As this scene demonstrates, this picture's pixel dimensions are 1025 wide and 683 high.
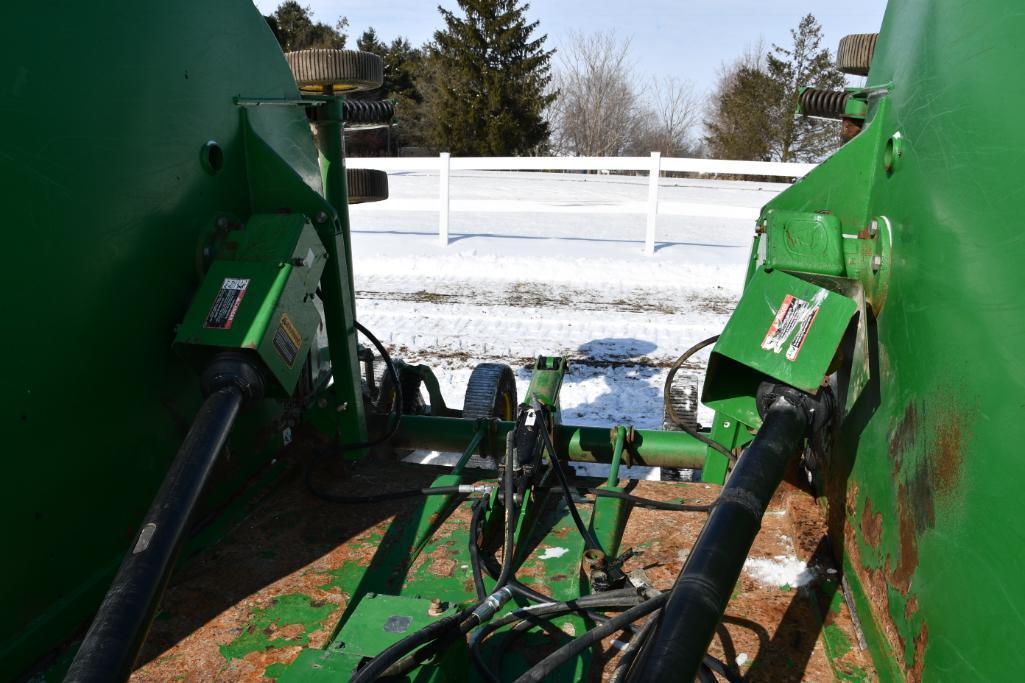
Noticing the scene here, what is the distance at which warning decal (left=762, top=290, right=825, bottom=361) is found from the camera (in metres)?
2.16

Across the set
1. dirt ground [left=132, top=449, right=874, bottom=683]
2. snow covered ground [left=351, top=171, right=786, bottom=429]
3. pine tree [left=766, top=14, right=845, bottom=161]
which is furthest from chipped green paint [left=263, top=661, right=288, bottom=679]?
pine tree [left=766, top=14, right=845, bottom=161]

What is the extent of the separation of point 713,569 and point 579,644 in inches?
13.6

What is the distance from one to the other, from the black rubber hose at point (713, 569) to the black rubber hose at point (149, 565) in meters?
0.88

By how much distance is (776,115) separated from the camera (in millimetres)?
33438

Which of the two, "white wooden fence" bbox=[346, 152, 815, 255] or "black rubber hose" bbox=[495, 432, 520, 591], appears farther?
"white wooden fence" bbox=[346, 152, 815, 255]

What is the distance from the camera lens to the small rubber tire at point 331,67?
3.05 m

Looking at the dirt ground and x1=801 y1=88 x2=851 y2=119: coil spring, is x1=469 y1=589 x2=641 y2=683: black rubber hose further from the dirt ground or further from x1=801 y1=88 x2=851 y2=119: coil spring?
x1=801 y1=88 x2=851 y2=119: coil spring

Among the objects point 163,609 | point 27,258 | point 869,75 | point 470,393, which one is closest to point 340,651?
point 163,609

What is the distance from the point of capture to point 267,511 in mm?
2764

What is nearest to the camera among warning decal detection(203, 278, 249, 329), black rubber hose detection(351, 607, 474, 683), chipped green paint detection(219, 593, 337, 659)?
black rubber hose detection(351, 607, 474, 683)

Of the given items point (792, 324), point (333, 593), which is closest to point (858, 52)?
point (792, 324)

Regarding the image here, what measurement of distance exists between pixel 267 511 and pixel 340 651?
121 cm

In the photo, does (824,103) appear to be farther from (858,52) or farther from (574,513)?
(574,513)

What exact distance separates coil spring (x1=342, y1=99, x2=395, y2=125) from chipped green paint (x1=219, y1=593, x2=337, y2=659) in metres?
1.76
